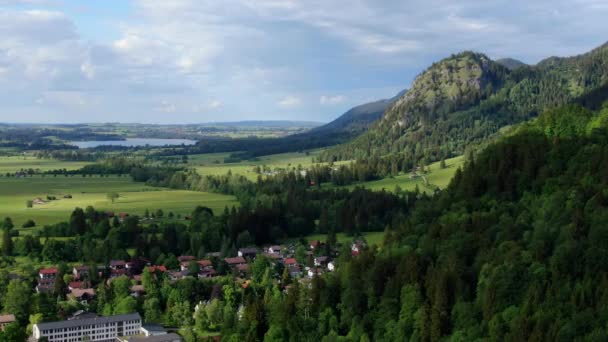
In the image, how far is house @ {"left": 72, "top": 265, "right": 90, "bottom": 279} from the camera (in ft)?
274

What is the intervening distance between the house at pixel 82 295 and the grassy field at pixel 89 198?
157 ft

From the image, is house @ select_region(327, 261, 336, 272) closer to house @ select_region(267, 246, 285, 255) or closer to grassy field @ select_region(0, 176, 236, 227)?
house @ select_region(267, 246, 285, 255)

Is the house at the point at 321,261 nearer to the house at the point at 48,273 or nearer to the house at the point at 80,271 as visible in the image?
the house at the point at 80,271

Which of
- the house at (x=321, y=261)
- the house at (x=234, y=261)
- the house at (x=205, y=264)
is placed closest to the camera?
the house at (x=205, y=264)

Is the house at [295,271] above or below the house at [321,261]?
below

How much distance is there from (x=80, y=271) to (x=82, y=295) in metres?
9.71

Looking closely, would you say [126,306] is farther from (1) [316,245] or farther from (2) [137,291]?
(1) [316,245]

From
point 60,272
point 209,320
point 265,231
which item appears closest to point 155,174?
point 265,231

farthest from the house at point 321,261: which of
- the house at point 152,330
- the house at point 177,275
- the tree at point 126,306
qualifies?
the house at point 152,330

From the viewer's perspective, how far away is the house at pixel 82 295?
75.2 metres

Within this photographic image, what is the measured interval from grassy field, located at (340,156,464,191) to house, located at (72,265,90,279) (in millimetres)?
79504

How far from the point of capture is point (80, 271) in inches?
3329

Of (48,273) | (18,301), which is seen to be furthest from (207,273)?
(18,301)

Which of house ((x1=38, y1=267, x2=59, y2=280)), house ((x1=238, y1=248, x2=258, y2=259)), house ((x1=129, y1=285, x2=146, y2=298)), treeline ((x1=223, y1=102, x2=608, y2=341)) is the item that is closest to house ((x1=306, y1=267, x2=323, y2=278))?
treeline ((x1=223, y1=102, x2=608, y2=341))
